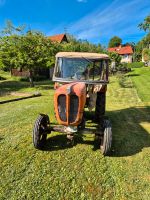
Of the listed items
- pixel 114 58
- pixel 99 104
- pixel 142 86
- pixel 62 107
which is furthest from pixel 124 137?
pixel 114 58

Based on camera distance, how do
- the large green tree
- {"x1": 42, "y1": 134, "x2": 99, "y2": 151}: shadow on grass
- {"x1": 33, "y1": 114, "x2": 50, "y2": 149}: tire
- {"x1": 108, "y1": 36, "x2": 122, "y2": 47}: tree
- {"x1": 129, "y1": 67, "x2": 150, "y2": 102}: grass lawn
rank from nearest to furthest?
{"x1": 33, "y1": 114, "x2": 50, "y2": 149}: tire, {"x1": 42, "y1": 134, "x2": 99, "y2": 151}: shadow on grass, {"x1": 129, "y1": 67, "x2": 150, "y2": 102}: grass lawn, the large green tree, {"x1": 108, "y1": 36, "x2": 122, "y2": 47}: tree

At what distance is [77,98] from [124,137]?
254 centimetres

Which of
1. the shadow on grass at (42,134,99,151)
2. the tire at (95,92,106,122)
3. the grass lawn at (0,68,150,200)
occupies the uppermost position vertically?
the tire at (95,92,106,122)

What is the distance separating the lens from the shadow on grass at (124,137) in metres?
6.24

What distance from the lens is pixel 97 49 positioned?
136 ft

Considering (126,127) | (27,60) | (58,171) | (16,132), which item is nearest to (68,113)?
(58,171)

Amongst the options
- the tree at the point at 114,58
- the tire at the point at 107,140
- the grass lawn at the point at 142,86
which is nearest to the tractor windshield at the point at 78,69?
the tire at the point at 107,140

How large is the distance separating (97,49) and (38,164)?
37943 mm

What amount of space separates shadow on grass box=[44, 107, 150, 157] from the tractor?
0.88 ft

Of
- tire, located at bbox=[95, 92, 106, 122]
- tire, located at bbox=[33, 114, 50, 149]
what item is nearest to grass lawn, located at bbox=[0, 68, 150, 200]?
tire, located at bbox=[33, 114, 50, 149]

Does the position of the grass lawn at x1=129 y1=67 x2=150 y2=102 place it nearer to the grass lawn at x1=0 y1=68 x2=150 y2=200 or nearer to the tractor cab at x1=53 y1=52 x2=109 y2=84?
the tractor cab at x1=53 y1=52 x2=109 y2=84

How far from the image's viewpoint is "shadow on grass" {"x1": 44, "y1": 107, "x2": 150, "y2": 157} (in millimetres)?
6243

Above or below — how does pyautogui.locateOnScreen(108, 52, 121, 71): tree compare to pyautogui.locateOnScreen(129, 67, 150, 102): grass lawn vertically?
above

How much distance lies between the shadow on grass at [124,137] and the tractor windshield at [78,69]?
67.6 inches
